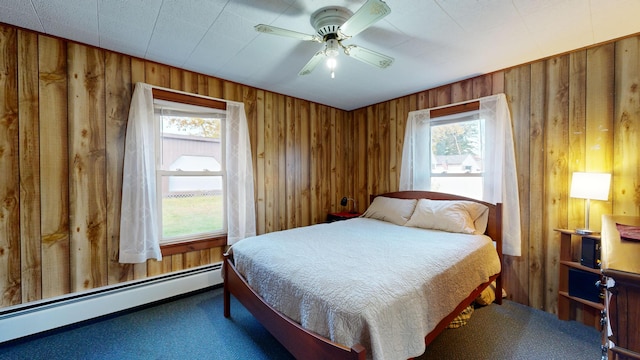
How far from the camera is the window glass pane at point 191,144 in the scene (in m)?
2.61

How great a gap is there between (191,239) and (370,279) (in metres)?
2.14

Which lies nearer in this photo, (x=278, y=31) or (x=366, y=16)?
(x=366, y=16)

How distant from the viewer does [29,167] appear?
6.33 ft

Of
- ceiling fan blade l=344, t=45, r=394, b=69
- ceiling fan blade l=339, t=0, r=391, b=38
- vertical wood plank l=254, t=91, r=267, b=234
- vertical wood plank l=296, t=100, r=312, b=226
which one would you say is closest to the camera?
ceiling fan blade l=339, t=0, r=391, b=38

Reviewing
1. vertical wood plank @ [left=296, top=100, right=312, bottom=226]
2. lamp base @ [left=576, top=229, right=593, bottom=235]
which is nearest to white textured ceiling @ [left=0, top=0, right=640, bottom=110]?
vertical wood plank @ [left=296, top=100, right=312, bottom=226]

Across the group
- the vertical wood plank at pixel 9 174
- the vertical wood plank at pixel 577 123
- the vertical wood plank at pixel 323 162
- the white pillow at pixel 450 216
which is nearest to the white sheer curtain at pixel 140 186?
the vertical wood plank at pixel 9 174

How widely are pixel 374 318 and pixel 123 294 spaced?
230cm

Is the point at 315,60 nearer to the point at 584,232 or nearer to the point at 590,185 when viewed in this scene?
the point at 590,185

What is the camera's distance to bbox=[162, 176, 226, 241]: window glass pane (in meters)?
2.62

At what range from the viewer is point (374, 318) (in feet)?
3.72

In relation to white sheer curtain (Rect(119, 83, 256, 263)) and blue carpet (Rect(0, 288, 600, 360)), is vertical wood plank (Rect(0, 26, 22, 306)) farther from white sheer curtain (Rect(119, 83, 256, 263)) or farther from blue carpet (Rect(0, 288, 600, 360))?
white sheer curtain (Rect(119, 83, 256, 263))

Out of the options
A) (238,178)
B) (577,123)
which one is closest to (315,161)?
(238,178)

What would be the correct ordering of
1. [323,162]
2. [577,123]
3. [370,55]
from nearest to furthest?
[370,55]
[577,123]
[323,162]

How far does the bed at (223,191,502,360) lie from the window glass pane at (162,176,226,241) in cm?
79
